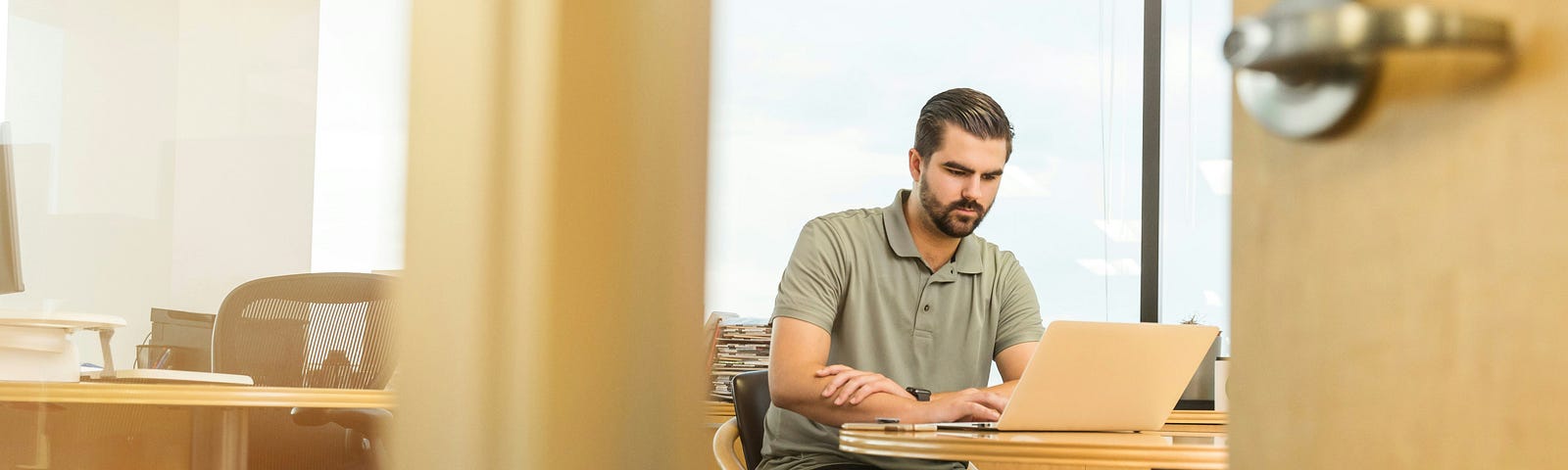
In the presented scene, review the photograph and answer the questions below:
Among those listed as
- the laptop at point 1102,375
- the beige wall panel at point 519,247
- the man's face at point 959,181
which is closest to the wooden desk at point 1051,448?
the laptop at point 1102,375

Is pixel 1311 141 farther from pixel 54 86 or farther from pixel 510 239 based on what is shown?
pixel 54 86

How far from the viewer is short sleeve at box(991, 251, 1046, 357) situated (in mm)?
2551

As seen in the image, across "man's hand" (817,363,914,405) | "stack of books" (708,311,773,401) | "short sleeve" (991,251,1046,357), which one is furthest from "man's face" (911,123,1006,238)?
"stack of books" (708,311,773,401)

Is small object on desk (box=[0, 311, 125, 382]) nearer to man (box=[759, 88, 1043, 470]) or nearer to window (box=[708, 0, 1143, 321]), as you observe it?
man (box=[759, 88, 1043, 470])

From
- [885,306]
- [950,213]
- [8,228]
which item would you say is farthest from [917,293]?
[8,228]

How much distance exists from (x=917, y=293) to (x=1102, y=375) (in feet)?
2.35

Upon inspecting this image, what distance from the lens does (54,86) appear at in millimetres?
2658

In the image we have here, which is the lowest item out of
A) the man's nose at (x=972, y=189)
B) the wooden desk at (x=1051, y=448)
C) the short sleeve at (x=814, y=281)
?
the wooden desk at (x=1051, y=448)

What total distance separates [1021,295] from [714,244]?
212 centimetres

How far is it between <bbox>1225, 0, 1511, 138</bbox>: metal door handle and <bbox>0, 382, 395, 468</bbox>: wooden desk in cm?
228

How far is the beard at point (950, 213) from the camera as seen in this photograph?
2477 millimetres

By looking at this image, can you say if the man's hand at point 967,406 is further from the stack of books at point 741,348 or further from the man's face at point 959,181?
the stack of books at point 741,348

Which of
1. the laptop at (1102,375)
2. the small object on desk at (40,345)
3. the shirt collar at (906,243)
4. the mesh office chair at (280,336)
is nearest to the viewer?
the laptop at (1102,375)

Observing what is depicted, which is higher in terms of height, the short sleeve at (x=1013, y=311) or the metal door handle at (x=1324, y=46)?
the metal door handle at (x=1324, y=46)
